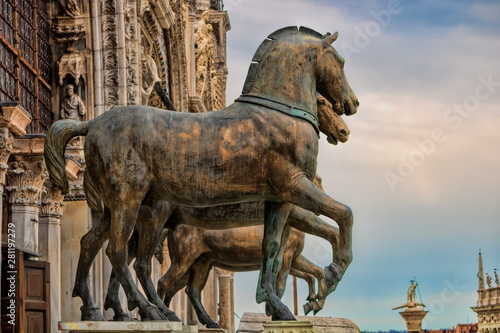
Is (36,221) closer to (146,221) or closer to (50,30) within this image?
(50,30)

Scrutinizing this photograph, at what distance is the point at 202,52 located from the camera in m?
39.1

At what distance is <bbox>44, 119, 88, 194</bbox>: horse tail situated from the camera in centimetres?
1062

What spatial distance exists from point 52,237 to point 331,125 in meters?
10.8

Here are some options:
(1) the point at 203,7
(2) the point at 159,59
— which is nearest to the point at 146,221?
(2) the point at 159,59

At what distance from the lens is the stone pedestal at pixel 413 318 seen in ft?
133

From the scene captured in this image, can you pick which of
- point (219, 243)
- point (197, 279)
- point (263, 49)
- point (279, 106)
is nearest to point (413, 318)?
point (197, 279)

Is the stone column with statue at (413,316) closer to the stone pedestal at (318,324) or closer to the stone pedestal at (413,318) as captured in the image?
the stone pedestal at (413,318)

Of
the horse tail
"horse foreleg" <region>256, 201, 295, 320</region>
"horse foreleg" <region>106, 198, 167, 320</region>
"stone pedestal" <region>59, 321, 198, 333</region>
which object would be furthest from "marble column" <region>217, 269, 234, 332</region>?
"stone pedestal" <region>59, 321, 198, 333</region>

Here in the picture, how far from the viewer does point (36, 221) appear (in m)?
20.5

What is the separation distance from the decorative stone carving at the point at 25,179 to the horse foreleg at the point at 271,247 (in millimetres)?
10222

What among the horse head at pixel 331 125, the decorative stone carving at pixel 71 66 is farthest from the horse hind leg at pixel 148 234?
the decorative stone carving at pixel 71 66

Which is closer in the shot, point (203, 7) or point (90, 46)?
point (90, 46)

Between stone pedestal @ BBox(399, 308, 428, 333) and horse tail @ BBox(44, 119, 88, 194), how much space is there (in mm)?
31411

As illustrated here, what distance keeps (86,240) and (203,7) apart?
32.3 meters
